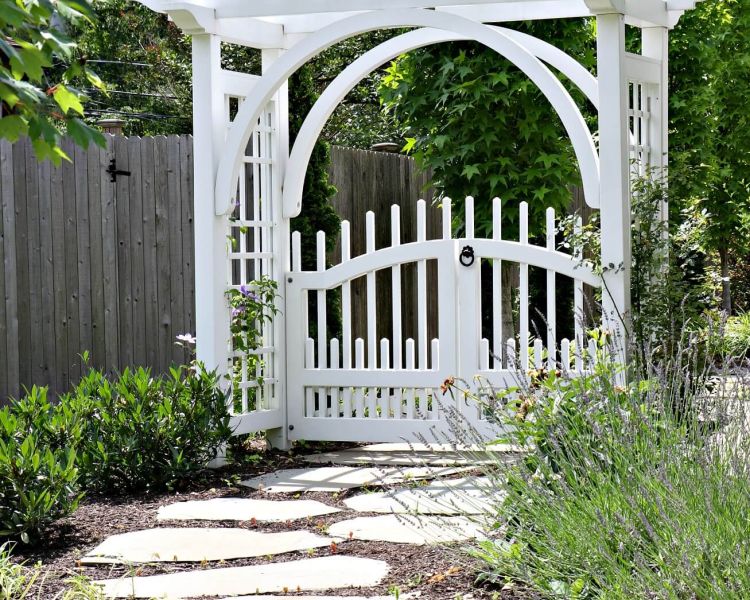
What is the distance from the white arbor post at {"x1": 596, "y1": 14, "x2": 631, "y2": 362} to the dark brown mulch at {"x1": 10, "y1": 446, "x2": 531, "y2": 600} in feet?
5.01

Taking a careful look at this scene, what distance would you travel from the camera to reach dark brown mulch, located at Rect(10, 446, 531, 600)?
349cm

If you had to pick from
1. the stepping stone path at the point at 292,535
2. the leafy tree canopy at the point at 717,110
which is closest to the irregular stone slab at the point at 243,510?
the stepping stone path at the point at 292,535

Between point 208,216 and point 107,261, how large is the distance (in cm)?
196

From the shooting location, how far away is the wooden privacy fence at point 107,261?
7.36m

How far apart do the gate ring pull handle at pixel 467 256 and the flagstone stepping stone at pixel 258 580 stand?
7.75 feet

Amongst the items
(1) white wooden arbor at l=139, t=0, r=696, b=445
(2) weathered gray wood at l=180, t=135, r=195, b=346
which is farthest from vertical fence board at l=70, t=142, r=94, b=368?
(1) white wooden arbor at l=139, t=0, r=696, b=445

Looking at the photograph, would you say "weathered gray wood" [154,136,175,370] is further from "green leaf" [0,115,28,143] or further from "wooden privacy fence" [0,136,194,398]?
"green leaf" [0,115,28,143]

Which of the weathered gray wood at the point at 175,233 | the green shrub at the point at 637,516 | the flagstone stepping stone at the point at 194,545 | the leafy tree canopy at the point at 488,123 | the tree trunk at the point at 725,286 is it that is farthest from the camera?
the tree trunk at the point at 725,286

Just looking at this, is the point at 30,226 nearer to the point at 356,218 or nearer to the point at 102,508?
the point at 356,218

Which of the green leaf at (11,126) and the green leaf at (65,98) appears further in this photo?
the green leaf at (65,98)

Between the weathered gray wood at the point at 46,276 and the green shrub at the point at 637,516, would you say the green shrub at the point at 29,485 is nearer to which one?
the green shrub at the point at 637,516

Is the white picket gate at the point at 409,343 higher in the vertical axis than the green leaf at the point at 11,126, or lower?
lower

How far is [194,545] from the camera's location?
4.13 m

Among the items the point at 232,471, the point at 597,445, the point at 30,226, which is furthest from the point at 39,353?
the point at 597,445
